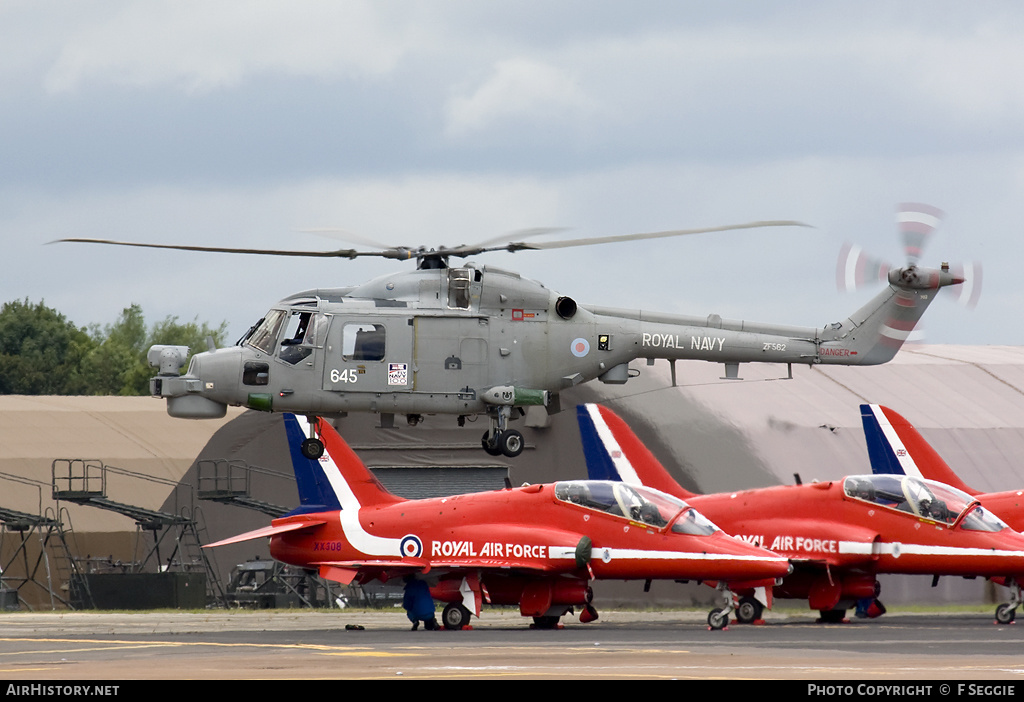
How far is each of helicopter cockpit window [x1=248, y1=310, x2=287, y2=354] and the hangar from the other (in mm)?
17354

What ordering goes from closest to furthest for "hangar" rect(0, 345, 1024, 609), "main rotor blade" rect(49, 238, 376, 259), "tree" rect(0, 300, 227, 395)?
"main rotor blade" rect(49, 238, 376, 259), "hangar" rect(0, 345, 1024, 609), "tree" rect(0, 300, 227, 395)

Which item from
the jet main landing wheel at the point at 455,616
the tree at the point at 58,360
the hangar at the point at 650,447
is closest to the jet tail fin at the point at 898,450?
the hangar at the point at 650,447

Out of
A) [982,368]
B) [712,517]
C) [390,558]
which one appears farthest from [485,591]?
[982,368]

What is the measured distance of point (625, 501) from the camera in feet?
110

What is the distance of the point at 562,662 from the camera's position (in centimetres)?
2153

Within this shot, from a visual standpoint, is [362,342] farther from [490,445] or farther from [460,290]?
[490,445]

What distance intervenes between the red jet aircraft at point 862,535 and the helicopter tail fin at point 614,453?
3.13 m

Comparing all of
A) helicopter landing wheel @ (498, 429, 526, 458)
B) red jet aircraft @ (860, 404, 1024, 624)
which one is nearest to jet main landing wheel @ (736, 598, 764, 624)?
helicopter landing wheel @ (498, 429, 526, 458)

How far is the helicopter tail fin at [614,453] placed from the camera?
129 feet

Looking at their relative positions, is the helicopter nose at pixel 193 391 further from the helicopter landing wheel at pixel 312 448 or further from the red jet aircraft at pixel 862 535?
the red jet aircraft at pixel 862 535

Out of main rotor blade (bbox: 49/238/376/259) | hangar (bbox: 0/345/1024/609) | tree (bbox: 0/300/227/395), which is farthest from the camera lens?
tree (bbox: 0/300/227/395)

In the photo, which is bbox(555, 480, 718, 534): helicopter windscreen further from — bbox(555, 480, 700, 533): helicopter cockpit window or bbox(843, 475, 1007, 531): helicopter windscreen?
bbox(843, 475, 1007, 531): helicopter windscreen

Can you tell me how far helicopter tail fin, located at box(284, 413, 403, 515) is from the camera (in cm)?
3631

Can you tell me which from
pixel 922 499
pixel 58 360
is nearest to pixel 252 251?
pixel 922 499
